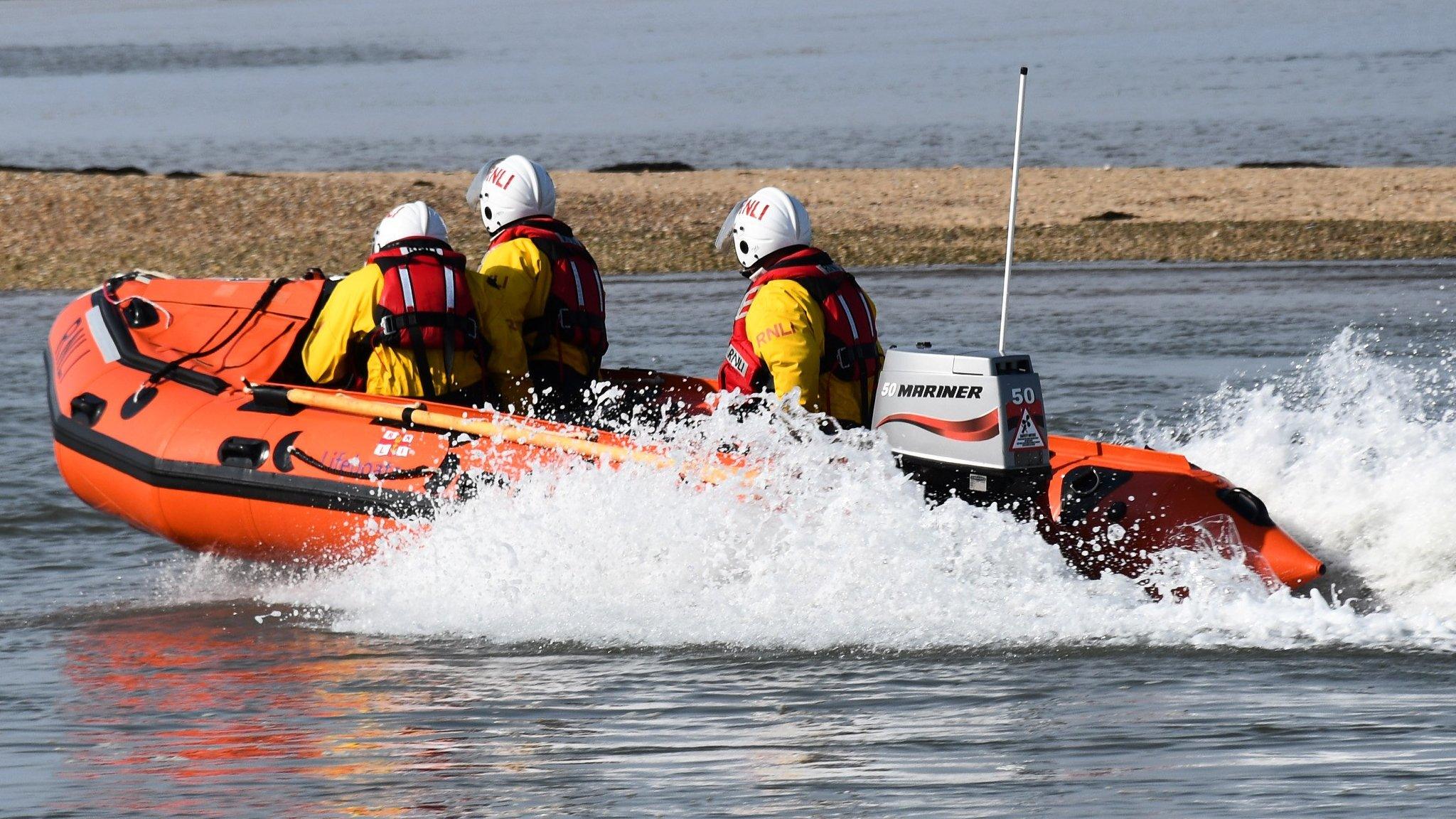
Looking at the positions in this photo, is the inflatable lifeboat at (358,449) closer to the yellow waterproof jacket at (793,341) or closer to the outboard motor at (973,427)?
the outboard motor at (973,427)

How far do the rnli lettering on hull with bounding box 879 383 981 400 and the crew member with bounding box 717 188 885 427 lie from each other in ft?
0.90

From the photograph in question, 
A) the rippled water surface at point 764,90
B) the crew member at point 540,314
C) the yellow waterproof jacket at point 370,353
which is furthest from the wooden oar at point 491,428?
the rippled water surface at point 764,90

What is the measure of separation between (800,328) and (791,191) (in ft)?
45.8

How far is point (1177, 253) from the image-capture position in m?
16.8

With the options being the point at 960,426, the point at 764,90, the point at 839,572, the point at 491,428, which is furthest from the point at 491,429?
the point at 764,90

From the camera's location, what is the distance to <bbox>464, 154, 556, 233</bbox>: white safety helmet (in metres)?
7.13

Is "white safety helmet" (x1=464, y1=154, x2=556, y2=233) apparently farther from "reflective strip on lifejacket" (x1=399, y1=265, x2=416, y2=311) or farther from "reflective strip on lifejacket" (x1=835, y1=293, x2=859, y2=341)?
"reflective strip on lifejacket" (x1=835, y1=293, x2=859, y2=341)

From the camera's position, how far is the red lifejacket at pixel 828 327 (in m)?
6.07

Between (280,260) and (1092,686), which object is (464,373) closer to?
(1092,686)

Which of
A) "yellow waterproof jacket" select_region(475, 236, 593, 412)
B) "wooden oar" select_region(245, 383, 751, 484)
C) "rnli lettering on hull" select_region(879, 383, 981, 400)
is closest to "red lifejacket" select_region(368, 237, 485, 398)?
"yellow waterproof jacket" select_region(475, 236, 593, 412)

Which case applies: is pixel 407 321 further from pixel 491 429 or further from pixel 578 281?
pixel 578 281

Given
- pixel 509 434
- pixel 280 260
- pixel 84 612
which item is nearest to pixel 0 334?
pixel 280 260

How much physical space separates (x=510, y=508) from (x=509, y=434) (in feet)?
0.92

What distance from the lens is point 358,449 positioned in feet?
21.1
